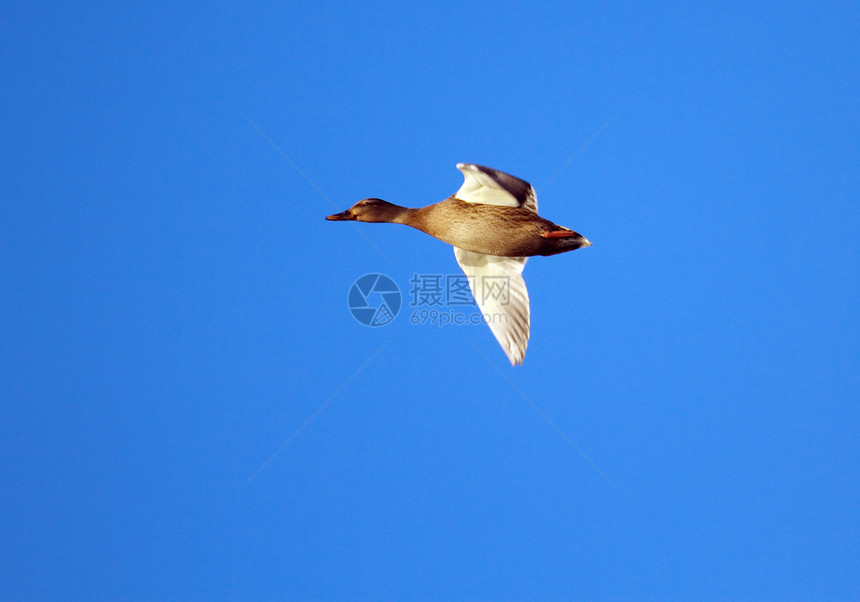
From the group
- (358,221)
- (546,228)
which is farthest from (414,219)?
(546,228)

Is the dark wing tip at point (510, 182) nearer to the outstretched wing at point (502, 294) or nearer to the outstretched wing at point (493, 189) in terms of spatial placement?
the outstretched wing at point (493, 189)

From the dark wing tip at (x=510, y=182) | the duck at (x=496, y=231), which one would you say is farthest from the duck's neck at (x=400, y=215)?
the dark wing tip at (x=510, y=182)

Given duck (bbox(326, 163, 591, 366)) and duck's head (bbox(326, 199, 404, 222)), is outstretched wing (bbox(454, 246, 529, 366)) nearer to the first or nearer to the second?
duck (bbox(326, 163, 591, 366))

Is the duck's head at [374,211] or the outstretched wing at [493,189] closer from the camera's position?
the outstretched wing at [493,189]

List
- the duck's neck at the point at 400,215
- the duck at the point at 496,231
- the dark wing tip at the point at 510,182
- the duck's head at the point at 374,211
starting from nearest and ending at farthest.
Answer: the dark wing tip at the point at 510,182
the duck at the point at 496,231
the duck's neck at the point at 400,215
the duck's head at the point at 374,211

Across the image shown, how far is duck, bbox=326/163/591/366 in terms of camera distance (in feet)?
23.1

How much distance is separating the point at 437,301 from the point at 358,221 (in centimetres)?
105

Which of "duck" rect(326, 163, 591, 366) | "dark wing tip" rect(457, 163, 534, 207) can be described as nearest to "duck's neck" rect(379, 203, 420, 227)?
"duck" rect(326, 163, 591, 366)

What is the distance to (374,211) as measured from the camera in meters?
7.57

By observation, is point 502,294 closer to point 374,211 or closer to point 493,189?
point 493,189

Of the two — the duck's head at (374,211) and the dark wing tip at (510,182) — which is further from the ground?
the duck's head at (374,211)

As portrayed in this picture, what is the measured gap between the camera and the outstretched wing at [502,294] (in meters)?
7.59

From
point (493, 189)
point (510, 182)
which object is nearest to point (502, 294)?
point (493, 189)

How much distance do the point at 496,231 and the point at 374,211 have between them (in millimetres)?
1190
